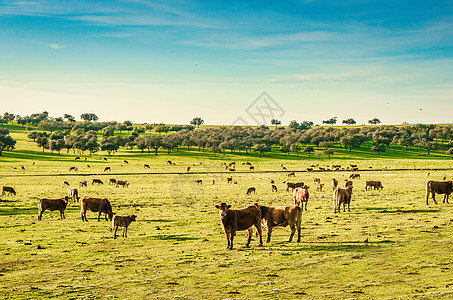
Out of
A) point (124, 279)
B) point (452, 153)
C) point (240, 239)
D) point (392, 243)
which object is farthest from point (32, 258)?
point (452, 153)

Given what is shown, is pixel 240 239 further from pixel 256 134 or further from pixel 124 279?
pixel 256 134

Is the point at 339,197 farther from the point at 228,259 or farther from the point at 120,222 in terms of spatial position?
the point at 120,222

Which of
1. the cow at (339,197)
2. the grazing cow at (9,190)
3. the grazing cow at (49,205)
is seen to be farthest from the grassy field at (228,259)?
the grazing cow at (9,190)

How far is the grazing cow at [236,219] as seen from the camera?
632 inches

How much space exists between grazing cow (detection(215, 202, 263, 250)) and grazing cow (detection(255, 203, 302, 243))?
1.69ft

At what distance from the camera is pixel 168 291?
11.0 m

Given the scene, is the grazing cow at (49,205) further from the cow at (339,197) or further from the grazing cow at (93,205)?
the cow at (339,197)

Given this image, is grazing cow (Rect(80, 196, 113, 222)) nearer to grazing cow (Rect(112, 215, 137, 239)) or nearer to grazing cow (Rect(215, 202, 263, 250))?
grazing cow (Rect(112, 215, 137, 239))

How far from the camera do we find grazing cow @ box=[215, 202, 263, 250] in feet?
52.7

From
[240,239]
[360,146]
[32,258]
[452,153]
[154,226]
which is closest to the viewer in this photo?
[32,258]

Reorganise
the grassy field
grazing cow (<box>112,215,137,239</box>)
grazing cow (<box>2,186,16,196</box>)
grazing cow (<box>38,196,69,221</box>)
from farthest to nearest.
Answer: grazing cow (<box>2,186,16,196</box>) < grazing cow (<box>38,196,69,221</box>) < grazing cow (<box>112,215,137,239</box>) < the grassy field

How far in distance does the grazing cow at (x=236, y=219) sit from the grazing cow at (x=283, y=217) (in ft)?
1.69

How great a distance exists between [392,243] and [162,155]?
105286 millimetres

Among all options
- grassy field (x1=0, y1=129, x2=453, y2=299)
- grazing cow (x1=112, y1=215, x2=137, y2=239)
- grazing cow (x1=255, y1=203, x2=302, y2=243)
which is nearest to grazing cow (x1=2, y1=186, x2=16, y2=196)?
grassy field (x1=0, y1=129, x2=453, y2=299)
